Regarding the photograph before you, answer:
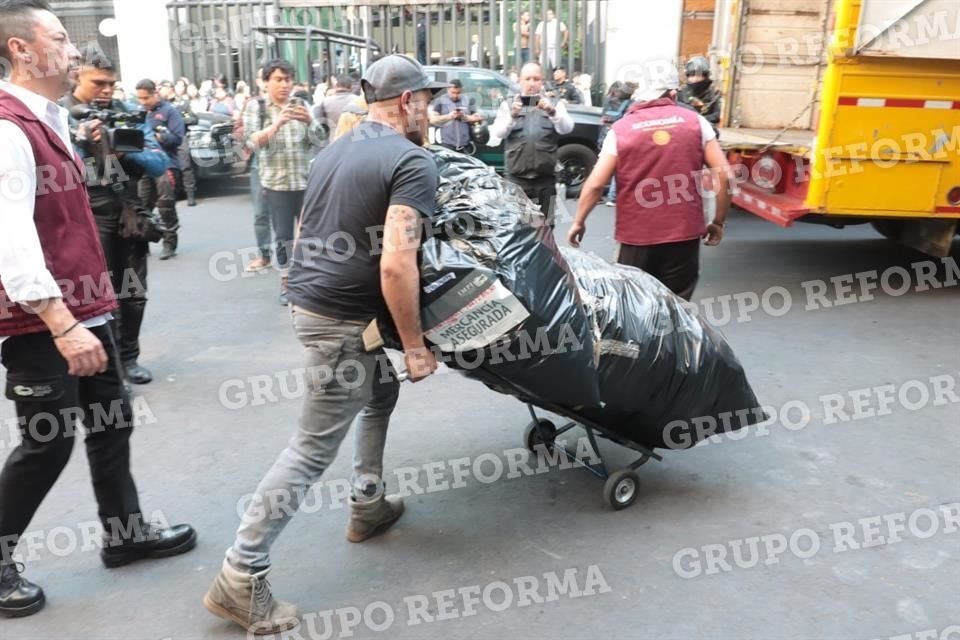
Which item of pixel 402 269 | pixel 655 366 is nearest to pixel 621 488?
pixel 655 366

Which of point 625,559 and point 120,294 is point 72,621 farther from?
point 120,294

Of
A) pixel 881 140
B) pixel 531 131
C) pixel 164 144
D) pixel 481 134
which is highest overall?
pixel 881 140

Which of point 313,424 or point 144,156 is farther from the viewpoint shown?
point 144,156

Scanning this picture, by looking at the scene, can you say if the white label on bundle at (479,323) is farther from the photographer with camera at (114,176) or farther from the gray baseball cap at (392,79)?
the photographer with camera at (114,176)

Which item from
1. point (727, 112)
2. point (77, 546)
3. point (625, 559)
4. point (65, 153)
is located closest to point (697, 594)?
point (625, 559)

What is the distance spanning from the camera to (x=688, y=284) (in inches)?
194

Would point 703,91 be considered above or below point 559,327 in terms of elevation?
above

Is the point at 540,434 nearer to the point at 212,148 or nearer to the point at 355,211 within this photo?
the point at 355,211

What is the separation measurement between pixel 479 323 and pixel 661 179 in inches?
81.7

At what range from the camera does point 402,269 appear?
2754 millimetres

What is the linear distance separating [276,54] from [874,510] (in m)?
13.1

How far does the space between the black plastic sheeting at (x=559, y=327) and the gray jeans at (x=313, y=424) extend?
291mm

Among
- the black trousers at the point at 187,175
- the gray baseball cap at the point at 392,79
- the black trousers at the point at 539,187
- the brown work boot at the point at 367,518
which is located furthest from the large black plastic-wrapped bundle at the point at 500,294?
the black trousers at the point at 187,175

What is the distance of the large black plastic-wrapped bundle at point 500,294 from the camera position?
2.94 meters
